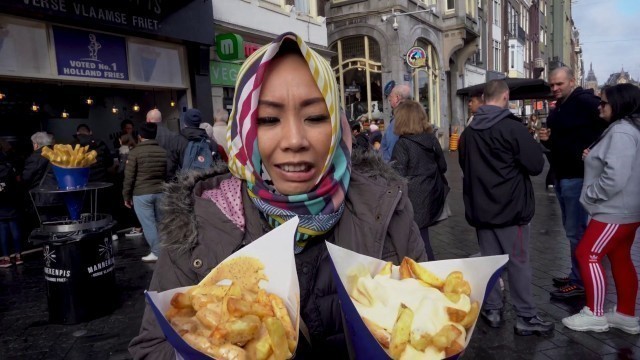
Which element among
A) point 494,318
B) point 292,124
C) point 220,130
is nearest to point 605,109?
point 494,318

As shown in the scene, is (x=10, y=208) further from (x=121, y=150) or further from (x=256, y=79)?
(x=256, y=79)

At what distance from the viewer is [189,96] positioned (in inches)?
389

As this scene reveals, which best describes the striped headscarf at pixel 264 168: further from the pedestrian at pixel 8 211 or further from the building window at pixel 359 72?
the building window at pixel 359 72

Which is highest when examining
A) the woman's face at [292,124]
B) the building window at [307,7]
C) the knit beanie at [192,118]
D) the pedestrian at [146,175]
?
the building window at [307,7]

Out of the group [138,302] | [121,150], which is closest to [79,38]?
A: [121,150]

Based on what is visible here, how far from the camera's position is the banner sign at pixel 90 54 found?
24.1ft

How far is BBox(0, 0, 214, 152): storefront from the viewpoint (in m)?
6.93

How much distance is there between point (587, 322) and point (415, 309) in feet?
11.9

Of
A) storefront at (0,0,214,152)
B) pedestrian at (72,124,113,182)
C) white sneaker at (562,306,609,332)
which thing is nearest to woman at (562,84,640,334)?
white sneaker at (562,306,609,332)

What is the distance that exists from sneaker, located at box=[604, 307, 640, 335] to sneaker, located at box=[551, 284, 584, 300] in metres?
0.62

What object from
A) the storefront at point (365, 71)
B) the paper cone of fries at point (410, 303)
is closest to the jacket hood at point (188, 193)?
the paper cone of fries at point (410, 303)

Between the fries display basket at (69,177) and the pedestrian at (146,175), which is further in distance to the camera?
the pedestrian at (146,175)

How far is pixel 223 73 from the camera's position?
1069 cm

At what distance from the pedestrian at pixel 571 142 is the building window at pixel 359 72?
14501 millimetres
